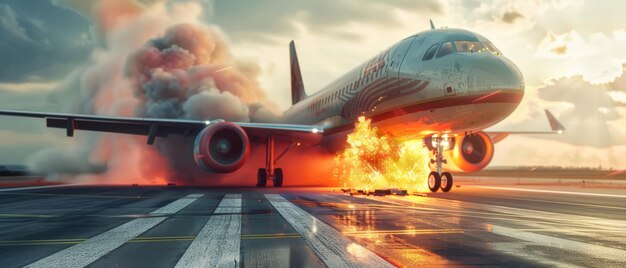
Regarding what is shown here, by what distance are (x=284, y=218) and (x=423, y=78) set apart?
804 cm

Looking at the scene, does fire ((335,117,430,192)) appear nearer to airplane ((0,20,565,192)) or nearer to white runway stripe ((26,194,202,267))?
airplane ((0,20,565,192))

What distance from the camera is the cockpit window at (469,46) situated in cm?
1438

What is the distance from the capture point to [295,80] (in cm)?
3778

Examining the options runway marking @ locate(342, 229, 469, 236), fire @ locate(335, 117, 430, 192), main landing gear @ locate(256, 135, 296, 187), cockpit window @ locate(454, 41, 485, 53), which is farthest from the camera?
main landing gear @ locate(256, 135, 296, 187)

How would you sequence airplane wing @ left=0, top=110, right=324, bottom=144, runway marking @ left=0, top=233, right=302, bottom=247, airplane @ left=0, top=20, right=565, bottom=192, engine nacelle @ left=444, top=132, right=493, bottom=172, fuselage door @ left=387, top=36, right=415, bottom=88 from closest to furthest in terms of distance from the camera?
runway marking @ left=0, top=233, right=302, bottom=247
airplane @ left=0, top=20, right=565, bottom=192
fuselage door @ left=387, top=36, right=415, bottom=88
engine nacelle @ left=444, top=132, right=493, bottom=172
airplane wing @ left=0, top=110, right=324, bottom=144

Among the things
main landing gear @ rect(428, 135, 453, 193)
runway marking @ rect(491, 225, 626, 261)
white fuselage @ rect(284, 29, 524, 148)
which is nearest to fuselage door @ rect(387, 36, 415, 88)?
white fuselage @ rect(284, 29, 524, 148)

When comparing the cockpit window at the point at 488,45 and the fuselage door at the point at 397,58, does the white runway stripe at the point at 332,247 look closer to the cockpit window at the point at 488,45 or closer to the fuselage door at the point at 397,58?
the fuselage door at the point at 397,58

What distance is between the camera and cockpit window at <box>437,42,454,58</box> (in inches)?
570

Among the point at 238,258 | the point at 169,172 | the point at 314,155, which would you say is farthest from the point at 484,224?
the point at 169,172

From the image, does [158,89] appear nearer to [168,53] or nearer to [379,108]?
[168,53]

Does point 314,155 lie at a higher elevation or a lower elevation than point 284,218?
higher

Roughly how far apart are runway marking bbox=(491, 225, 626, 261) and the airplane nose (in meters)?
7.33

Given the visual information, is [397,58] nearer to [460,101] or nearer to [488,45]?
[488,45]

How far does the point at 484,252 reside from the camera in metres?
5.00
